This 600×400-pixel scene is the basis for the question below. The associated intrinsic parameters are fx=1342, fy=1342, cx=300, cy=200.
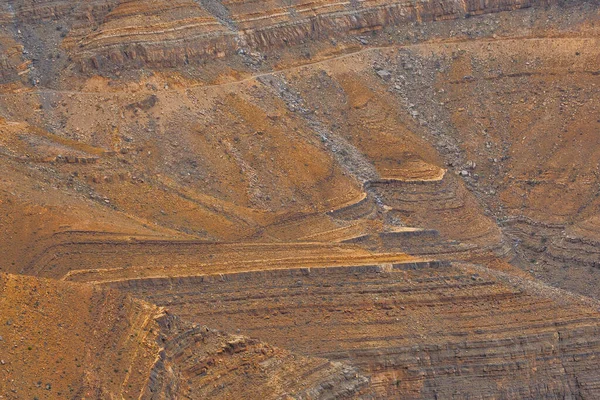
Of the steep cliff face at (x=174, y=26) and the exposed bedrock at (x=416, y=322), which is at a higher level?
the steep cliff face at (x=174, y=26)

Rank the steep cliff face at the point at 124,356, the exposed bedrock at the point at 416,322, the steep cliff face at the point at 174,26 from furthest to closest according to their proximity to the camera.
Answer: the steep cliff face at the point at 174,26
the exposed bedrock at the point at 416,322
the steep cliff face at the point at 124,356

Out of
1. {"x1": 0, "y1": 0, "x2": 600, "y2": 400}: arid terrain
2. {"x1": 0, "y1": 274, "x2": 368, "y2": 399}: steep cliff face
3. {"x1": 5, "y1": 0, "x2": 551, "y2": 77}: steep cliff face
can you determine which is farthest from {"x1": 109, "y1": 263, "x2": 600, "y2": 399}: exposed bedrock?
{"x1": 5, "y1": 0, "x2": 551, "y2": 77}: steep cliff face

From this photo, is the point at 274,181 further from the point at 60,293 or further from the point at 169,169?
the point at 60,293

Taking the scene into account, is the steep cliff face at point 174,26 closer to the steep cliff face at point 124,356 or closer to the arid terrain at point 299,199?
the arid terrain at point 299,199

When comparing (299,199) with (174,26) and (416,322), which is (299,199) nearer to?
(174,26)

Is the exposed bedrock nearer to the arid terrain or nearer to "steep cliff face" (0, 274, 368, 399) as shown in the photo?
the arid terrain

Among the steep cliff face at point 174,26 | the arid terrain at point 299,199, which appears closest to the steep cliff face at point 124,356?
the arid terrain at point 299,199

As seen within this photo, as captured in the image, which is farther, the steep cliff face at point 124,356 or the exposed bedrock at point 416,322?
the exposed bedrock at point 416,322

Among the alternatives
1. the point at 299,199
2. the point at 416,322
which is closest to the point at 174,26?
the point at 299,199

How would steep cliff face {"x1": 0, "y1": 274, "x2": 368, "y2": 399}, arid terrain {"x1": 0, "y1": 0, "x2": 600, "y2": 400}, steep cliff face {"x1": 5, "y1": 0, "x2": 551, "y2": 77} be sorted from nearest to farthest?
steep cliff face {"x1": 0, "y1": 274, "x2": 368, "y2": 399} → arid terrain {"x1": 0, "y1": 0, "x2": 600, "y2": 400} → steep cliff face {"x1": 5, "y1": 0, "x2": 551, "y2": 77}
